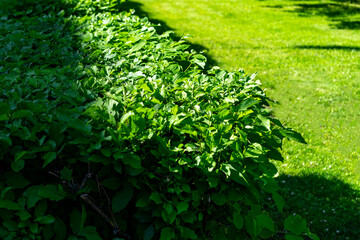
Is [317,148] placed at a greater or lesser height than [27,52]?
lesser

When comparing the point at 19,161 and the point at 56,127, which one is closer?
the point at 19,161

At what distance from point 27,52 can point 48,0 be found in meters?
2.58

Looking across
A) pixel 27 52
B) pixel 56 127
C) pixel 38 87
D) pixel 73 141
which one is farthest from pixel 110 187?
pixel 27 52

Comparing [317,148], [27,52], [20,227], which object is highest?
[27,52]

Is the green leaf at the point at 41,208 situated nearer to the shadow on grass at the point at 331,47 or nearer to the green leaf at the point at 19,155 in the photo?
the green leaf at the point at 19,155

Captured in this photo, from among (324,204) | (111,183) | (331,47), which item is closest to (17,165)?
(111,183)

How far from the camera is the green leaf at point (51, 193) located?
184 cm

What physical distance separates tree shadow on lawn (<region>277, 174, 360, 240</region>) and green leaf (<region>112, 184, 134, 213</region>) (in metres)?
2.97

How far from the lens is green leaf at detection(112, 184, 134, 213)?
6.32ft

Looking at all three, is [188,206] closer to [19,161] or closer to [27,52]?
[19,161]

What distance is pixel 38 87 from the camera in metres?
2.58

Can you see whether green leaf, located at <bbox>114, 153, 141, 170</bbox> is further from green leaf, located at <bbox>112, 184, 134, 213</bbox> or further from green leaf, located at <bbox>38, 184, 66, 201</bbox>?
green leaf, located at <bbox>38, 184, 66, 201</bbox>

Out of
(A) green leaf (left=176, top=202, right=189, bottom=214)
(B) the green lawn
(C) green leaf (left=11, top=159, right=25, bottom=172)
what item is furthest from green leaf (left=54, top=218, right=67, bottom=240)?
(B) the green lawn

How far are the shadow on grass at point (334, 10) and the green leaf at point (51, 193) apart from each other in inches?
509
